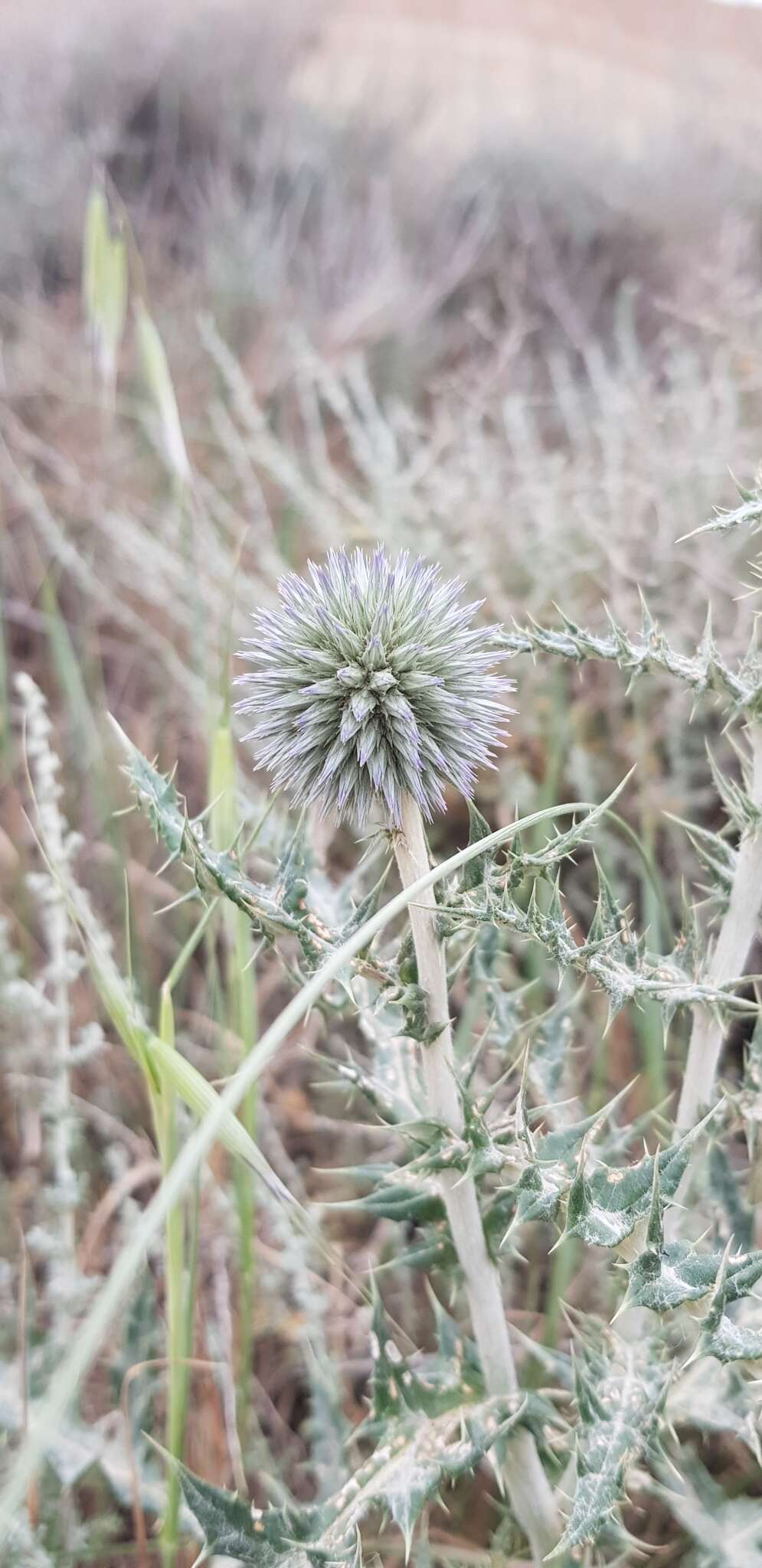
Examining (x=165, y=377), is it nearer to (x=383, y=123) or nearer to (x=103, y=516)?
(x=103, y=516)

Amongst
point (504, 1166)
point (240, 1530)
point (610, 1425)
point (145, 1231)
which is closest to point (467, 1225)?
point (504, 1166)

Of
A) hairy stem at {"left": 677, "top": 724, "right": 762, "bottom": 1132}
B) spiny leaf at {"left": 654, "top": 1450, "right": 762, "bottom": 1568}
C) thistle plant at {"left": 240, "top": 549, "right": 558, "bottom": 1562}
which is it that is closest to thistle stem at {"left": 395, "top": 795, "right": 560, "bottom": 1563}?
thistle plant at {"left": 240, "top": 549, "right": 558, "bottom": 1562}

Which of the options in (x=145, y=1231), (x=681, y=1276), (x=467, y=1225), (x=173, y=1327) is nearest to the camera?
(x=145, y=1231)

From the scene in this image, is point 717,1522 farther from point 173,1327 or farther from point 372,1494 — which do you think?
point 173,1327

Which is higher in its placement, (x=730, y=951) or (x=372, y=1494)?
(x=730, y=951)

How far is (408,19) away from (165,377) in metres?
6.86

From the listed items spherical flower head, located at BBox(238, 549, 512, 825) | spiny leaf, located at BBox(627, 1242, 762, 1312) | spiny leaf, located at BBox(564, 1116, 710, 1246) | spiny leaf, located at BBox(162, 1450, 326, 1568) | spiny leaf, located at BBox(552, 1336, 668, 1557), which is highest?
spherical flower head, located at BBox(238, 549, 512, 825)

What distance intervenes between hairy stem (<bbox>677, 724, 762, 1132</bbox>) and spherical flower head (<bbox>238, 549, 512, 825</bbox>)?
0.78 feet

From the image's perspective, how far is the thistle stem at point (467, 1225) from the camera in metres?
0.77

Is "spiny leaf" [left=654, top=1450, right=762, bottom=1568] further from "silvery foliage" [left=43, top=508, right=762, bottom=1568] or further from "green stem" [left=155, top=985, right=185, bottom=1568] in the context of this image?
"green stem" [left=155, top=985, right=185, bottom=1568]

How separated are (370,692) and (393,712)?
1.1 inches

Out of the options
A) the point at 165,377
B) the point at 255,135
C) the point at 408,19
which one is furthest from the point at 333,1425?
the point at 408,19

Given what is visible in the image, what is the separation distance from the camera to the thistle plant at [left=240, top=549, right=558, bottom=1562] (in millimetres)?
758

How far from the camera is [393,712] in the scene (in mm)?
752
